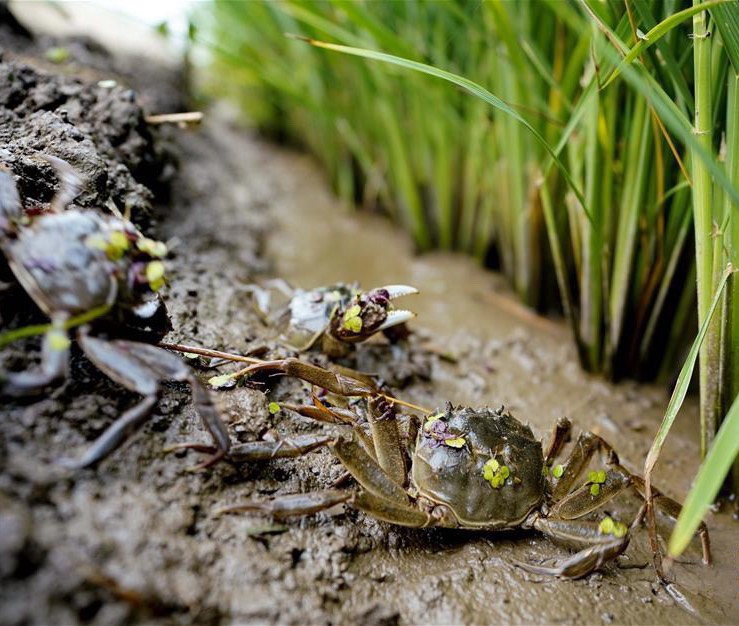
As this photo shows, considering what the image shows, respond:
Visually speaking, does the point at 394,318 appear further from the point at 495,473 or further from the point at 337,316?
the point at 495,473

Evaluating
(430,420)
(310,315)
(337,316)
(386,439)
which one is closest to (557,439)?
(430,420)

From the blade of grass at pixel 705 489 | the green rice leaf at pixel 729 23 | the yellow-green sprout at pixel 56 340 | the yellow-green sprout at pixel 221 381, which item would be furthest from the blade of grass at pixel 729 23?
the yellow-green sprout at pixel 56 340

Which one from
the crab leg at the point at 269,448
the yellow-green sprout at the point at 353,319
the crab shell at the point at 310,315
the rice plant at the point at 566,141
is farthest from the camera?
the crab shell at the point at 310,315

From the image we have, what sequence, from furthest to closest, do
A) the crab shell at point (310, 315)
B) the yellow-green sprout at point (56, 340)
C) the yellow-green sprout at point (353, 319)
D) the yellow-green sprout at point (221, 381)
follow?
the crab shell at point (310, 315) < the yellow-green sprout at point (353, 319) < the yellow-green sprout at point (221, 381) < the yellow-green sprout at point (56, 340)

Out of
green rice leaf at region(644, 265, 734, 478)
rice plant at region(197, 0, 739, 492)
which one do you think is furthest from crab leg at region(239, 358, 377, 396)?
rice plant at region(197, 0, 739, 492)

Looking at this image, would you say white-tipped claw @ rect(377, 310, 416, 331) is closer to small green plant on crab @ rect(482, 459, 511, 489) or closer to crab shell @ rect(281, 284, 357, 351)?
crab shell @ rect(281, 284, 357, 351)

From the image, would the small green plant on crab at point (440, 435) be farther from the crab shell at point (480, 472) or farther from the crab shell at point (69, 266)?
the crab shell at point (69, 266)

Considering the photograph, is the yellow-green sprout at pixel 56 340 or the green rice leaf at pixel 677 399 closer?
the yellow-green sprout at pixel 56 340
